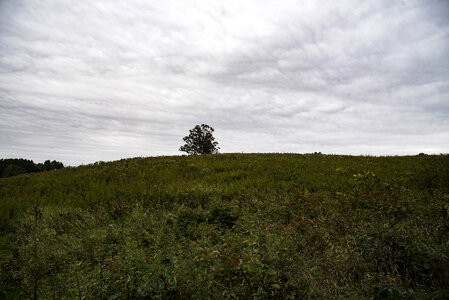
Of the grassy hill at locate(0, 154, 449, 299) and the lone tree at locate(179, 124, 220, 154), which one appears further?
the lone tree at locate(179, 124, 220, 154)

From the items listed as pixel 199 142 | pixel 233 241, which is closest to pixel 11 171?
pixel 199 142

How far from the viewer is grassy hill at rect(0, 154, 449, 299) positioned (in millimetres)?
3184

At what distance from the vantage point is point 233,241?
4711 mm

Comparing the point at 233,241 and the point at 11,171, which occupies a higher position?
the point at 11,171

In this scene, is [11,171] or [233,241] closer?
[233,241]

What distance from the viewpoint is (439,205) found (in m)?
5.56

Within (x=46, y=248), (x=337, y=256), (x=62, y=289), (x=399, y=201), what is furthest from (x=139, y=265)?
(x=399, y=201)

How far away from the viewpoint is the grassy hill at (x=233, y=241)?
10.4 feet

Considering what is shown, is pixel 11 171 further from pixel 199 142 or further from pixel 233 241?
pixel 233 241

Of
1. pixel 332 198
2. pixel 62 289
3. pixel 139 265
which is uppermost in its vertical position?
pixel 332 198

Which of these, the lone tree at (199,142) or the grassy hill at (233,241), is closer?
the grassy hill at (233,241)

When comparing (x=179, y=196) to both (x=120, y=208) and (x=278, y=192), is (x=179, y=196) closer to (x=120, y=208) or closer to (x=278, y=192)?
(x=120, y=208)

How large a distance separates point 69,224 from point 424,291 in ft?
24.7

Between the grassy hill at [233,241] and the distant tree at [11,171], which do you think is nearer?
the grassy hill at [233,241]
